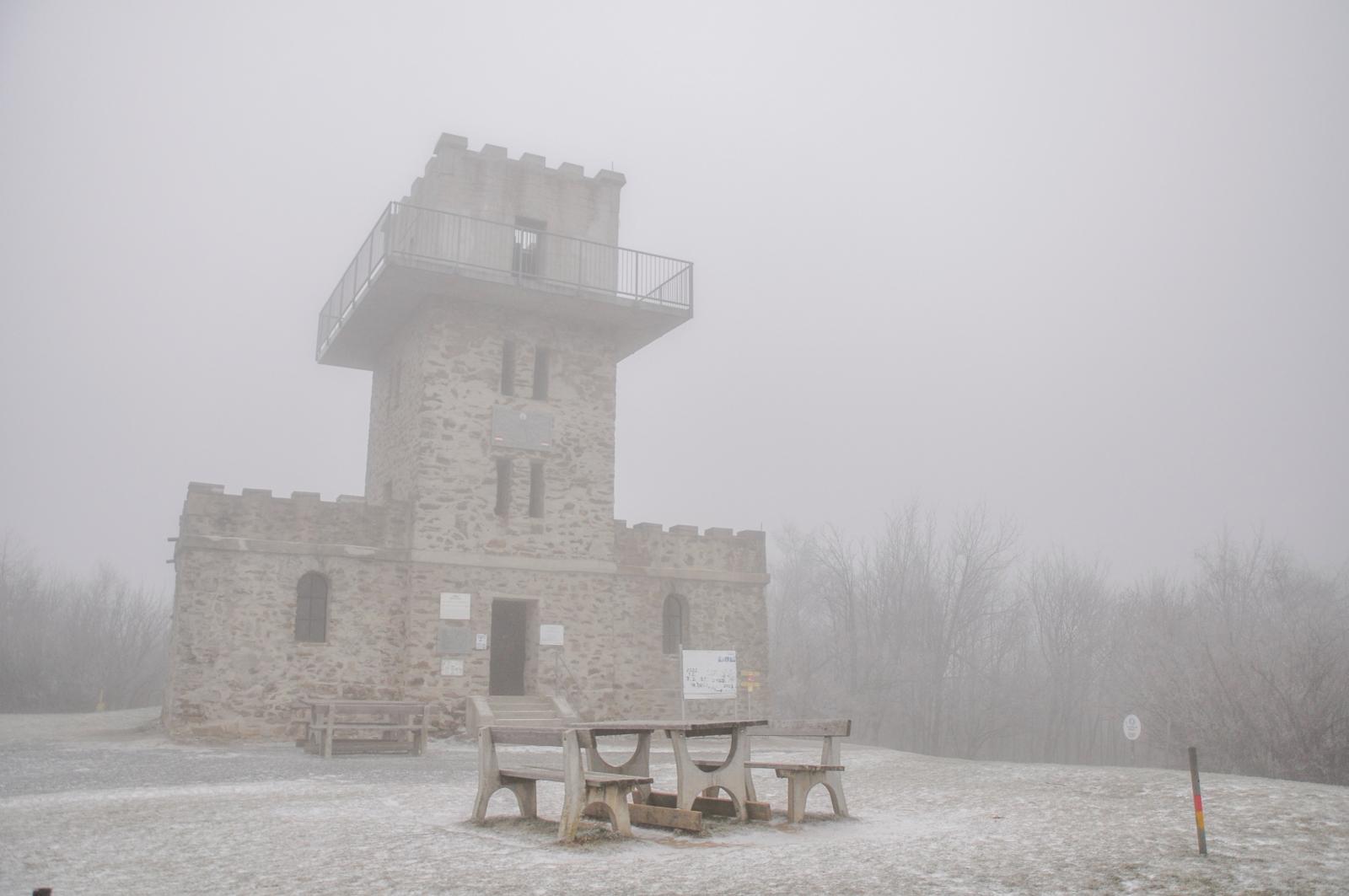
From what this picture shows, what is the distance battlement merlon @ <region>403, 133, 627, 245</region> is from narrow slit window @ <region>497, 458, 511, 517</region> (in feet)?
15.0

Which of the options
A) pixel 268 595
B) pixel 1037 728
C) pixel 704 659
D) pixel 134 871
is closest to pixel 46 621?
pixel 268 595

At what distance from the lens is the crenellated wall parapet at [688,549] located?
21.5 m

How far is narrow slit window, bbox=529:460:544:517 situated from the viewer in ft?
67.1

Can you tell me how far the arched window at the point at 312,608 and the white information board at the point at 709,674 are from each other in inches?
249

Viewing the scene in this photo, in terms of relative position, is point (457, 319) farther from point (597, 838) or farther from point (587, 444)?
point (597, 838)

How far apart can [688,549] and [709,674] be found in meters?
2.83

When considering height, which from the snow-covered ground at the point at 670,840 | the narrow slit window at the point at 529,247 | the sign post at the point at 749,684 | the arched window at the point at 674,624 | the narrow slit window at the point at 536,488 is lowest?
the snow-covered ground at the point at 670,840

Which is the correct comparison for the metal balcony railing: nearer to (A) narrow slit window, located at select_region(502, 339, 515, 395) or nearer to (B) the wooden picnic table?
(A) narrow slit window, located at select_region(502, 339, 515, 395)

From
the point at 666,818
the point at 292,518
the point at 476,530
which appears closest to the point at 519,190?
the point at 476,530

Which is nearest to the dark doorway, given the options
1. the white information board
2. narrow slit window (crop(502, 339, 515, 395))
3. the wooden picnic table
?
the white information board

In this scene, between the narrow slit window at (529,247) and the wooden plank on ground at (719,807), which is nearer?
the wooden plank on ground at (719,807)

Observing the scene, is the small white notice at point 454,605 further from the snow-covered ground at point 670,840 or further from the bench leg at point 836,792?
the bench leg at point 836,792

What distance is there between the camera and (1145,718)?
24.5 metres

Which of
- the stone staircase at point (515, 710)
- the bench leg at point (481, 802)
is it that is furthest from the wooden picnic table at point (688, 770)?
the stone staircase at point (515, 710)
